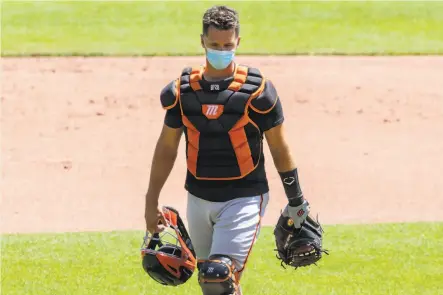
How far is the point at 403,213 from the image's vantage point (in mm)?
12703

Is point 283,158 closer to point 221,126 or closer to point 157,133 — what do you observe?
point 221,126

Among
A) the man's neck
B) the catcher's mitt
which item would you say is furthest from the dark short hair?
the catcher's mitt

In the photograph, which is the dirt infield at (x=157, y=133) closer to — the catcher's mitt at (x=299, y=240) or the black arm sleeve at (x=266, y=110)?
the catcher's mitt at (x=299, y=240)

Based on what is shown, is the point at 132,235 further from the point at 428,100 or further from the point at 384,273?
the point at 428,100

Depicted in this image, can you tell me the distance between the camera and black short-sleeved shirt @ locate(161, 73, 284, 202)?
7211 millimetres

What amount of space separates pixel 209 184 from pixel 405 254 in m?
3.78

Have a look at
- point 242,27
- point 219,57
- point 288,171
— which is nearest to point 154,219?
point 288,171

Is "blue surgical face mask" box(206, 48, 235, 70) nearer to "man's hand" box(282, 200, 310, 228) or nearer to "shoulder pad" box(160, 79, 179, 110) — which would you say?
"shoulder pad" box(160, 79, 179, 110)

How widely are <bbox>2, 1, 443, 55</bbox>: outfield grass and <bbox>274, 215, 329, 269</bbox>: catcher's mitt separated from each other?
1386 centimetres

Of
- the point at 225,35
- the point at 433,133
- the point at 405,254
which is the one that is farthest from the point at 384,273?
the point at 433,133

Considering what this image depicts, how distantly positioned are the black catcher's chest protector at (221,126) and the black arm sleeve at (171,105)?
0.04 metres

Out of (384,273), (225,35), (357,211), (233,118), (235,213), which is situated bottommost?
(357,211)

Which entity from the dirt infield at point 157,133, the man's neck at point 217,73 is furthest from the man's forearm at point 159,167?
the dirt infield at point 157,133

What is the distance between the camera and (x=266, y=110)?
7.20 m
